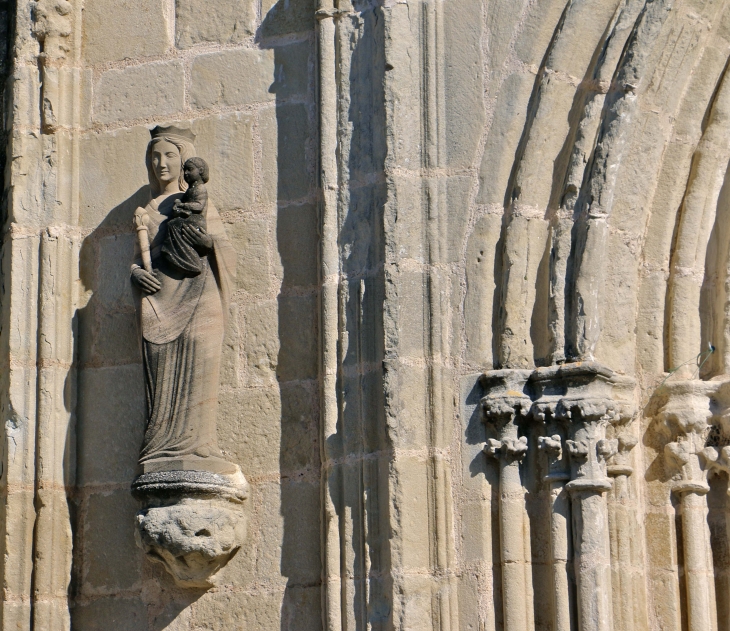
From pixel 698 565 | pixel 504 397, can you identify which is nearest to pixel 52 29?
pixel 504 397

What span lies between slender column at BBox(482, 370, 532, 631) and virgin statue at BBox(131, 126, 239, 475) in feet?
3.56

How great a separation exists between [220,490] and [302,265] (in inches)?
39.2

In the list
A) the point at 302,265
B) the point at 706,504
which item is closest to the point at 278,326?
the point at 302,265

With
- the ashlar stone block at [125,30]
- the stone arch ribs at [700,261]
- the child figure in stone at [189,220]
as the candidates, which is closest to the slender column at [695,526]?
the stone arch ribs at [700,261]

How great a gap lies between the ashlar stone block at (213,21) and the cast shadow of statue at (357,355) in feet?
0.96

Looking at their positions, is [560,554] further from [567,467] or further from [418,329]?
[418,329]

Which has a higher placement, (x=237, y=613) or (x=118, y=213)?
(x=118, y=213)

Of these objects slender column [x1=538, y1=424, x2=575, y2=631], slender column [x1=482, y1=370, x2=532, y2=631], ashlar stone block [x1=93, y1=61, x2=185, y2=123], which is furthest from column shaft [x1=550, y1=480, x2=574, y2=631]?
ashlar stone block [x1=93, y1=61, x2=185, y2=123]

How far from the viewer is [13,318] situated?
6.90 meters

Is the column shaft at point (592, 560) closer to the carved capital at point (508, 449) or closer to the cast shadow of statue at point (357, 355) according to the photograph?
the carved capital at point (508, 449)

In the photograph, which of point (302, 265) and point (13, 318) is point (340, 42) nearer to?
point (302, 265)

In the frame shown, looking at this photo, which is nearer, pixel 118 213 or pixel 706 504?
pixel 706 504

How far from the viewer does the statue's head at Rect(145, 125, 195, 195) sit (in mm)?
6809

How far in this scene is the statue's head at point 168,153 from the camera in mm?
6809
